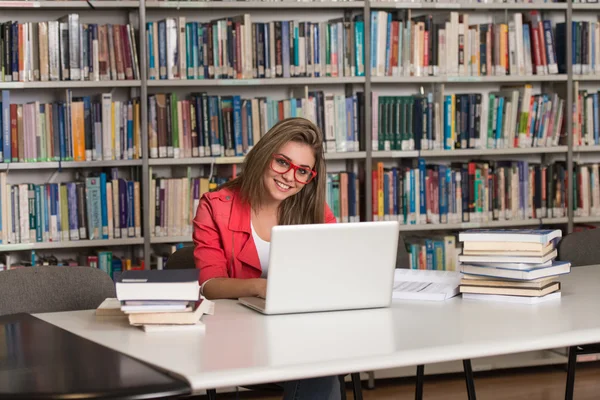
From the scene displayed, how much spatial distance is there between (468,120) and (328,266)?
2.37 meters

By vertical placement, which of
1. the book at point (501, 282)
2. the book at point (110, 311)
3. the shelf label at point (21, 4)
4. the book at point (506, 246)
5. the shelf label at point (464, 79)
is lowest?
the book at point (110, 311)

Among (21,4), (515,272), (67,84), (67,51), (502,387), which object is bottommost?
(502,387)

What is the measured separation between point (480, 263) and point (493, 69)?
7.09ft

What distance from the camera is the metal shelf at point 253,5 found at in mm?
3752

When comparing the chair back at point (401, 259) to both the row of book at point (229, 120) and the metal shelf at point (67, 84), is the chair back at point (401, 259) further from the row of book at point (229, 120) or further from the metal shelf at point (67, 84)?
the metal shelf at point (67, 84)

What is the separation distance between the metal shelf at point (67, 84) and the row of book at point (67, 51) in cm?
3

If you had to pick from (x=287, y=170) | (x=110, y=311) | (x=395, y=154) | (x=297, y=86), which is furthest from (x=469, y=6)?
(x=110, y=311)

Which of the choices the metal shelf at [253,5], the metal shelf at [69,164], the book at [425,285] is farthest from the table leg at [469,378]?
the metal shelf at [253,5]

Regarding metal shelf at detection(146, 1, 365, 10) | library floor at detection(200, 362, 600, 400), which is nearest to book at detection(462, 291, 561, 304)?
library floor at detection(200, 362, 600, 400)

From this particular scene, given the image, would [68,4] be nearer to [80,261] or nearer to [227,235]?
[80,261]

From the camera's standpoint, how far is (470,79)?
4.09 m

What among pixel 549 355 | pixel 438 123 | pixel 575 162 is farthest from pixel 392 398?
pixel 575 162

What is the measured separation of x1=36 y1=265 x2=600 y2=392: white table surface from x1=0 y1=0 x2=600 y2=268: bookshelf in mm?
1750

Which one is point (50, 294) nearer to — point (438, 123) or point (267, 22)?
point (267, 22)
